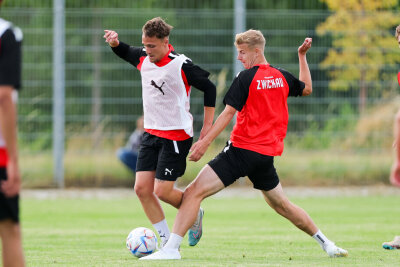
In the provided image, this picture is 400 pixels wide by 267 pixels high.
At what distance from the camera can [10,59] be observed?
14.9ft

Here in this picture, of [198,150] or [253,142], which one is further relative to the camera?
[253,142]

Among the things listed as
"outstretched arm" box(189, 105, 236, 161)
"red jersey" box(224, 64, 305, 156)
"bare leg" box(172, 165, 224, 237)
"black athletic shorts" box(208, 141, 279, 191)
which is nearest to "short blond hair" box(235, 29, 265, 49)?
"red jersey" box(224, 64, 305, 156)

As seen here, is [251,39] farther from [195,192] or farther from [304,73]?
[195,192]

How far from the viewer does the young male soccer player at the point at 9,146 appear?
4465 mm

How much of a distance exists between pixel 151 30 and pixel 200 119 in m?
9.93

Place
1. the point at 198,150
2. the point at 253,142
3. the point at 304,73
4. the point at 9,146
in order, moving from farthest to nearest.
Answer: the point at 304,73 < the point at 253,142 < the point at 198,150 < the point at 9,146

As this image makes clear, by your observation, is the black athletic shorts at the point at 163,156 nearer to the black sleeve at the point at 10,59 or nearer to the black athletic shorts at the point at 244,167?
the black athletic shorts at the point at 244,167

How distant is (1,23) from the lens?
15.0 feet

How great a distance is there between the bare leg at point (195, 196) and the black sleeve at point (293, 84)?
1.07 m

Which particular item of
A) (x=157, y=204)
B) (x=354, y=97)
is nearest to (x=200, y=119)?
(x=354, y=97)

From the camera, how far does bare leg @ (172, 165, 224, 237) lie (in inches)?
293

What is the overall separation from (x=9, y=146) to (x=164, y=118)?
3.40 m

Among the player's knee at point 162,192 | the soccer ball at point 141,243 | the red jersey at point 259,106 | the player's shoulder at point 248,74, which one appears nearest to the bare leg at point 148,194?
the player's knee at point 162,192

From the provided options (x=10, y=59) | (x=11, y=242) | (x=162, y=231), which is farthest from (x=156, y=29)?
(x=11, y=242)
